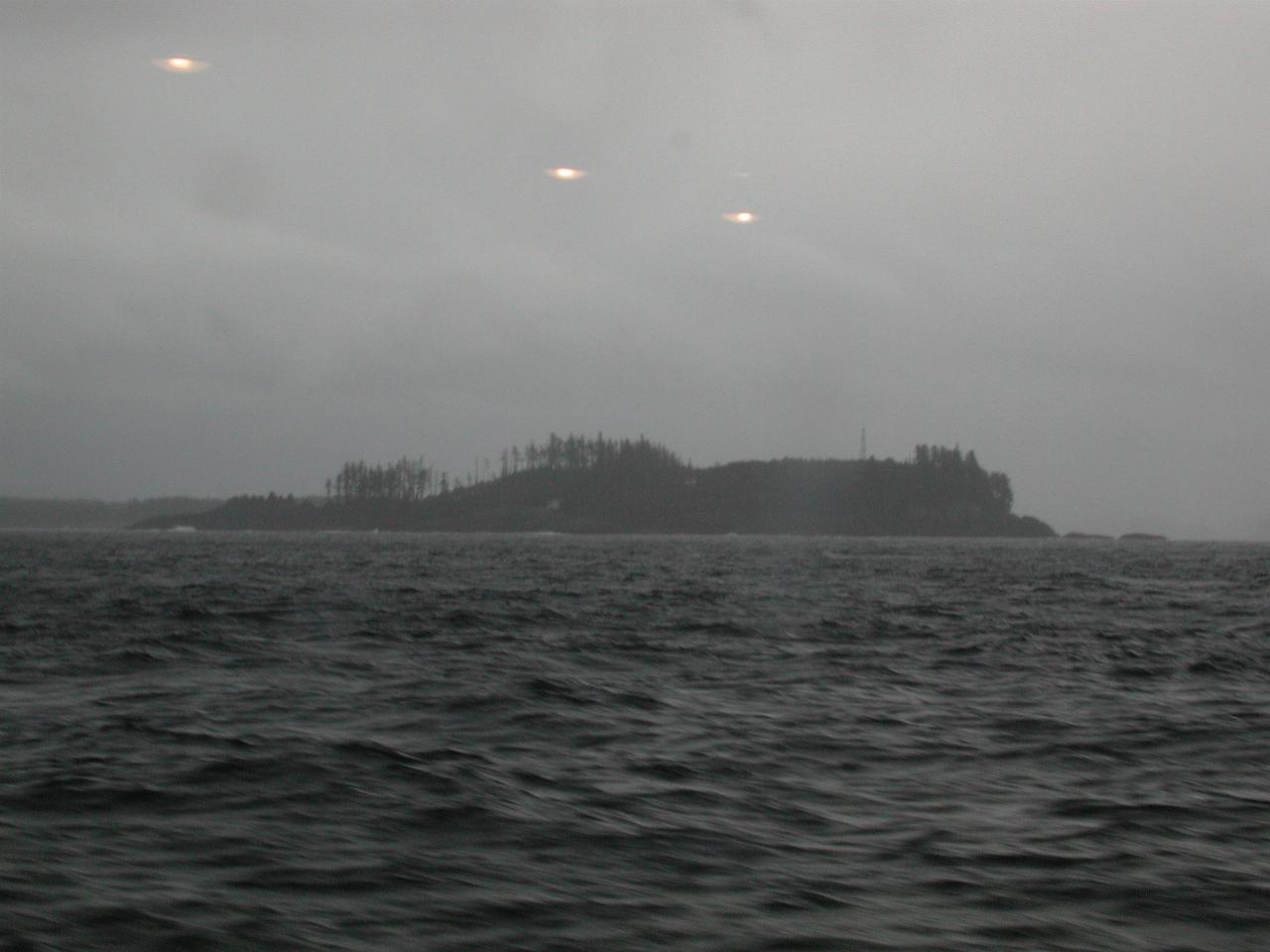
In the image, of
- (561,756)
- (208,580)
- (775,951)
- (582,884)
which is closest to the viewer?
(775,951)

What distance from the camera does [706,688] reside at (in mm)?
22000

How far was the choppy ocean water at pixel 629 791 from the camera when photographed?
32.3 feet

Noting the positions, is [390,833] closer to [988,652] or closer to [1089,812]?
[1089,812]

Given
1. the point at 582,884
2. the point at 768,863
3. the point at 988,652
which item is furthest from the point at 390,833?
the point at 988,652

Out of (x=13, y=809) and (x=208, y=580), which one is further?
(x=208, y=580)

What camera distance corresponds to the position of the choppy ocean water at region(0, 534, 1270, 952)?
9859 mm

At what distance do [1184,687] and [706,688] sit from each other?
8.24m

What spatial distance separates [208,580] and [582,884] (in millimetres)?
51240

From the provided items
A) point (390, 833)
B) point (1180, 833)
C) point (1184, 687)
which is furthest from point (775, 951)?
point (1184, 687)

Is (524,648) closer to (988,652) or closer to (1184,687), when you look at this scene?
(988,652)

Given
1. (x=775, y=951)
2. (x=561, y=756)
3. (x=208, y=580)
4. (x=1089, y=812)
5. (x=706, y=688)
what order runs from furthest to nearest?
1. (x=208, y=580)
2. (x=706, y=688)
3. (x=561, y=756)
4. (x=1089, y=812)
5. (x=775, y=951)

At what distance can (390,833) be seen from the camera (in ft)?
40.1

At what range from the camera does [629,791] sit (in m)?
14.1

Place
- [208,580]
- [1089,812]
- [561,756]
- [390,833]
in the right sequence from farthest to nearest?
[208,580] → [561,756] → [1089,812] → [390,833]
